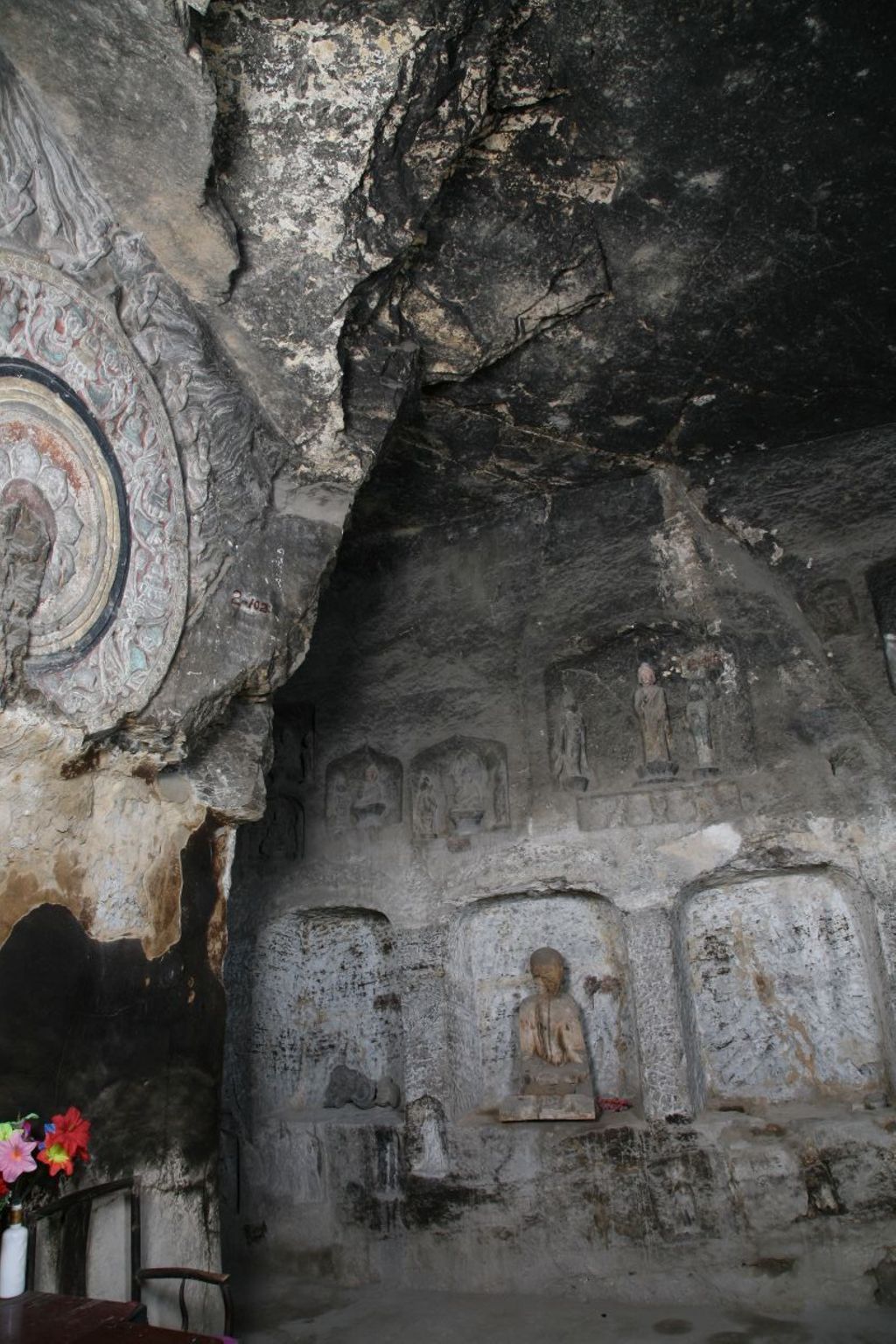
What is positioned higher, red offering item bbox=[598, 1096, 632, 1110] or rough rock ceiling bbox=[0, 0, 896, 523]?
rough rock ceiling bbox=[0, 0, 896, 523]

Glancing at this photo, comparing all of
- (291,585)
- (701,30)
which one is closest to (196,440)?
(291,585)

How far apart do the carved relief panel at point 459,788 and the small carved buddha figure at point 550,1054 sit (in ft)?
3.37

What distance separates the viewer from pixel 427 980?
7.05 meters

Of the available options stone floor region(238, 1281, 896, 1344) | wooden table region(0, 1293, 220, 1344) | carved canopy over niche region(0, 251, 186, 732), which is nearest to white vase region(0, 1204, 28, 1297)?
wooden table region(0, 1293, 220, 1344)

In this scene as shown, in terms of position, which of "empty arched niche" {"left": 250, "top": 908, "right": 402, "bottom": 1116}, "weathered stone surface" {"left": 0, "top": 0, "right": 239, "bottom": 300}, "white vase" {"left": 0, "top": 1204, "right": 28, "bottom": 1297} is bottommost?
"white vase" {"left": 0, "top": 1204, "right": 28, "bottom": 1297}

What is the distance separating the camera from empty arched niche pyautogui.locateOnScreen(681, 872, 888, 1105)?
21.5ft

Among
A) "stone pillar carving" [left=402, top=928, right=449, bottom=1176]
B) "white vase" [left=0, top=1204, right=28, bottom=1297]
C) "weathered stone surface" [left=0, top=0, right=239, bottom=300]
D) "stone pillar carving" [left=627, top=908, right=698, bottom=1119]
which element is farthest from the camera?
"stone pillar carving" [left=402, top=928, right=449, bottom=1176]

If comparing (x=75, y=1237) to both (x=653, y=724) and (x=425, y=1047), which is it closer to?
(x=425, y=1047)

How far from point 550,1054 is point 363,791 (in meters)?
2.31

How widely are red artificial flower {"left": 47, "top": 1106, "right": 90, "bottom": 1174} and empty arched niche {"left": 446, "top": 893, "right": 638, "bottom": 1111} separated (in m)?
3.86

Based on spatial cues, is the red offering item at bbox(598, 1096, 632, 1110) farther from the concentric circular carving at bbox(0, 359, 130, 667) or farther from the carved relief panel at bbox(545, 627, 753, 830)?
the concentric circular carving at bbox(0, 359, 130, 667)

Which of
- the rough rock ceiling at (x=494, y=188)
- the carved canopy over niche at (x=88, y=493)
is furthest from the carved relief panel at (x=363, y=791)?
the carved canopy over niche at (x=88, y=493)

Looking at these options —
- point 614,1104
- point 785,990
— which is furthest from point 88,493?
point 785,990

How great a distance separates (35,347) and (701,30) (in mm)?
2966
